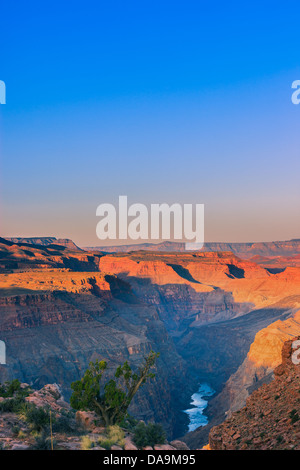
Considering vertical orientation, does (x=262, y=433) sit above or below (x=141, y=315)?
above

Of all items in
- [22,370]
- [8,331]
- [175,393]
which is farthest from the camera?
[175,393]

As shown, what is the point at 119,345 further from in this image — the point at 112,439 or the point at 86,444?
the point at 86,444

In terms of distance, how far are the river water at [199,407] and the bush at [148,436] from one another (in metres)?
84.8

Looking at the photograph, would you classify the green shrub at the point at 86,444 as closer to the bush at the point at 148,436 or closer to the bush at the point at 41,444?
the bush at the point at 41,444

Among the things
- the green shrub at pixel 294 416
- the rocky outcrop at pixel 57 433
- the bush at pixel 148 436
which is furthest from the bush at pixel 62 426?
the green shrub at pixel 294 416

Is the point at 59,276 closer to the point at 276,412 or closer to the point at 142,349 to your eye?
the point at 142,349

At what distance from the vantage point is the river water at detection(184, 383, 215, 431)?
105 m

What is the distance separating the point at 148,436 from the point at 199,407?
345ft

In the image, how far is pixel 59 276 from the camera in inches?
6058

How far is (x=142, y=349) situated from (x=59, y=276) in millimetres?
46936

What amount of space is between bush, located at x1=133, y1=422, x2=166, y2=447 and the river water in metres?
84.8

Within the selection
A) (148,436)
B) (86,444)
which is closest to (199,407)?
(148,436)

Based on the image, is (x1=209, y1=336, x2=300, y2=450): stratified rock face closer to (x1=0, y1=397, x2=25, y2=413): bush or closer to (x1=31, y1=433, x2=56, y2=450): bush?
(x1=31, y1=433, x2=56, y2=450): bush

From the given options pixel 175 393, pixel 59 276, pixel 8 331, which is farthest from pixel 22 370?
pixel 59 276
